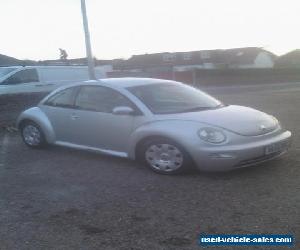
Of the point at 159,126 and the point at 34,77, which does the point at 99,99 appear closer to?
the point at 159,126

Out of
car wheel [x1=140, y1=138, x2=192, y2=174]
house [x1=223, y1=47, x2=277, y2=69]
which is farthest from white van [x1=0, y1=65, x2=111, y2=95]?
house [x1=223, y1=47, x2=277, y2=69]

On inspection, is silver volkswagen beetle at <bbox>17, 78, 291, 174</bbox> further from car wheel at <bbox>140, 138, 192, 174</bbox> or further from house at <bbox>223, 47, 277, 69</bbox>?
house at <bbox>223, 47, 277, 69</bbox>

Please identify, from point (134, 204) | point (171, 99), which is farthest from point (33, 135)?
point (134, 204)

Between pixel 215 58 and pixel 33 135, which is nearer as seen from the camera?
pixel 33 135

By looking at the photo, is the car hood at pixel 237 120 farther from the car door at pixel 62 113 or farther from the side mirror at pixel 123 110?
the car door at pixel 62 113

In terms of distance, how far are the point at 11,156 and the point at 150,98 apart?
290 centimetres

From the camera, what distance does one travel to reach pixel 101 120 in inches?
279

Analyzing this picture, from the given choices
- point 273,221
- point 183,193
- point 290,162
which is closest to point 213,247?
point 273,221

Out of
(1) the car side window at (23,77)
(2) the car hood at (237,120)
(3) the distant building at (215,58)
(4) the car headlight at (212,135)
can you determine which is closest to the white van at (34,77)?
(1) the car side window at (23,77)

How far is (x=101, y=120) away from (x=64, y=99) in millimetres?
1158

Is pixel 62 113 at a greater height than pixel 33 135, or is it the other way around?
pixel 62 113

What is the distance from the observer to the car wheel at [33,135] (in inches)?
328

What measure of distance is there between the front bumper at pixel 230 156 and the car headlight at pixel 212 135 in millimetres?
108

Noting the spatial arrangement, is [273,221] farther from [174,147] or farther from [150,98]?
[150,98]
